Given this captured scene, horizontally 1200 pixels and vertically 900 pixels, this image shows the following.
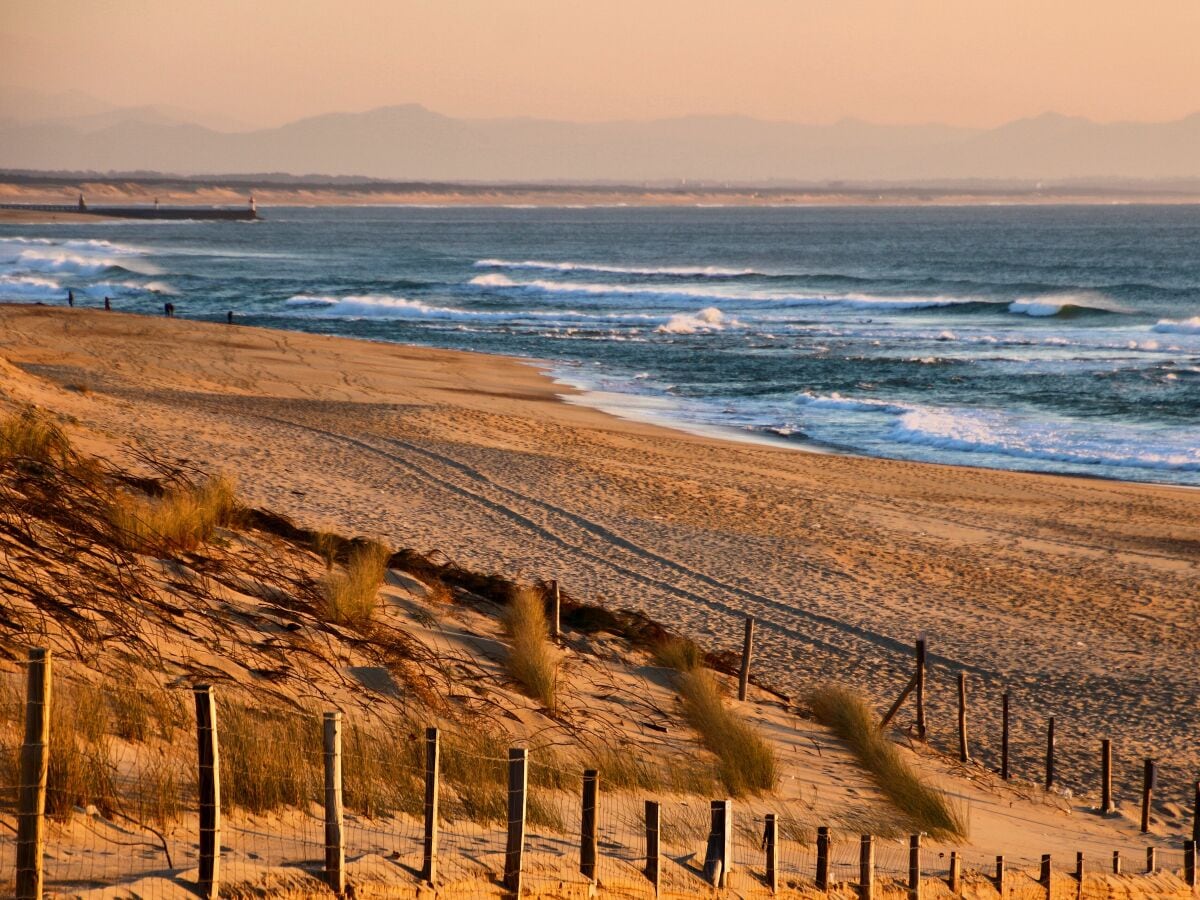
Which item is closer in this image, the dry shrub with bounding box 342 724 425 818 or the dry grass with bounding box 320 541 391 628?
the dry shrub with bounding box 342 724 425 818

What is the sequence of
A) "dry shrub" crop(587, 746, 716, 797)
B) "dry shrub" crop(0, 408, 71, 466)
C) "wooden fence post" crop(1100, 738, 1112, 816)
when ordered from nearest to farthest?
"dry shrub" crop(587, 746, 716, 797) < "wooden fence post" crop(1100, 738, 1112, 816) < "dry shrub" crop(0, 408, 71, 466)

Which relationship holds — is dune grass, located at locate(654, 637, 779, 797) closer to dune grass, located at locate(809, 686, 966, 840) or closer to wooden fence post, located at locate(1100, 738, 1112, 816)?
dune grass, located at locate(809, 686, 966, 840)

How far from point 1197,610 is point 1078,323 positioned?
39.4 metres

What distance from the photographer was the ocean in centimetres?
2783

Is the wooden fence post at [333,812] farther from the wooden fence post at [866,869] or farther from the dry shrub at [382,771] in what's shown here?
the wooden fence post at [866,869]

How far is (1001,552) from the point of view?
55.8ft

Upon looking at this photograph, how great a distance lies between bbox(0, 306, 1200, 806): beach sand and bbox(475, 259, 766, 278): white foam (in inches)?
2138

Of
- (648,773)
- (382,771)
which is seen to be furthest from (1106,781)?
(382,771)

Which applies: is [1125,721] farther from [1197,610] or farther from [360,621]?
[360,621]

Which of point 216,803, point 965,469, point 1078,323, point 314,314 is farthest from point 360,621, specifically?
point 1078,323

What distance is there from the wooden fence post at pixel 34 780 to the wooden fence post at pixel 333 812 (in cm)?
115

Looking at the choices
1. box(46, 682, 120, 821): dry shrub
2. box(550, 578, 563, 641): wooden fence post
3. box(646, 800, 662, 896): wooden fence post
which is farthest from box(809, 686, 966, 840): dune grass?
box(46, 682, 120, 821): dry shrub

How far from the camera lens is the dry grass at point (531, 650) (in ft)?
29.8

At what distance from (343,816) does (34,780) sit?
1715 mm
